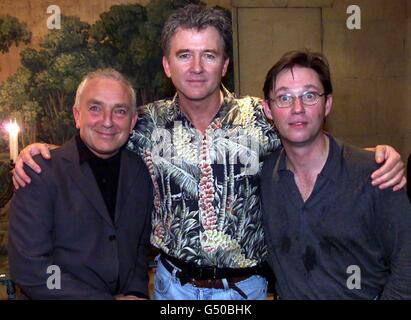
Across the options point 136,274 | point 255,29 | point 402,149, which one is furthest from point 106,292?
point 402,149

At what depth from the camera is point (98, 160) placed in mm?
2336

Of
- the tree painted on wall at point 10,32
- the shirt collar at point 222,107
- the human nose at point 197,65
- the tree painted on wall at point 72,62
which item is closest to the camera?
the human nose at point 197,65

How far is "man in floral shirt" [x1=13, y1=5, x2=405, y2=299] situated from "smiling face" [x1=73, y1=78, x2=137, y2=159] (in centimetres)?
22

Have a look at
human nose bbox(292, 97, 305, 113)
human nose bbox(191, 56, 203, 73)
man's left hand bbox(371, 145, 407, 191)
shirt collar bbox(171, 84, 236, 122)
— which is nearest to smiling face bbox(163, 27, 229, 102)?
human nose bbox(191, 56, 203, 73)

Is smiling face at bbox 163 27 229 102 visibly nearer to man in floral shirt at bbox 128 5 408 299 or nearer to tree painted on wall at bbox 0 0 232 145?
man in floral shirt at bbox 128 5 408 299

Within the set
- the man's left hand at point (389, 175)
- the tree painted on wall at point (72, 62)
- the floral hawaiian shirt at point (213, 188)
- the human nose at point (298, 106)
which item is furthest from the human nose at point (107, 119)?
the tree painted on wall at point (72, 62)

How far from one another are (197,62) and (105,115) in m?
0.53

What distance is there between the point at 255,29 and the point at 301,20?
557 mm

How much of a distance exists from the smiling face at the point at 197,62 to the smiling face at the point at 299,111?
331 mm

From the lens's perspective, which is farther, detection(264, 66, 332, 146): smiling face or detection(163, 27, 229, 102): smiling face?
detection(163, 27, 229, 102): smiling face

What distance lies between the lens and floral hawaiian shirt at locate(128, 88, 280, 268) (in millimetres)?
2284

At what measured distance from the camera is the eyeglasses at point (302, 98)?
6.86ft

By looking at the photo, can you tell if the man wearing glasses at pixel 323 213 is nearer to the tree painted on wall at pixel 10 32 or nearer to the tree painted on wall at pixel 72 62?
the tree painted on wall at pixel 72 62

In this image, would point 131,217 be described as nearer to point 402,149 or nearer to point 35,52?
point 35,52
